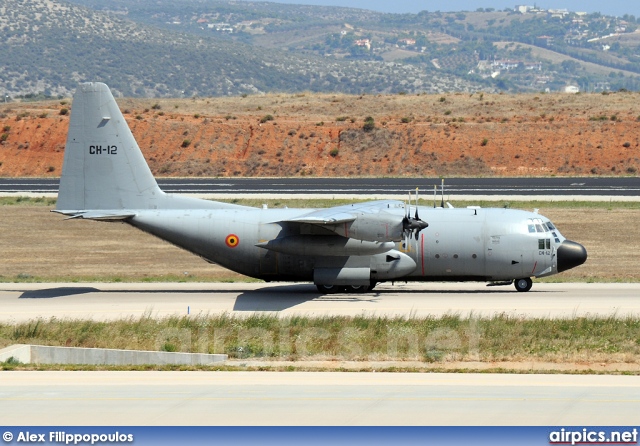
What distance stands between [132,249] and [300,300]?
70.2 ft

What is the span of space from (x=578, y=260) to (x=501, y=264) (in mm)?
3037

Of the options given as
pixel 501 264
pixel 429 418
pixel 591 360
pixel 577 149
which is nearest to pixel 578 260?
pixel 501 264

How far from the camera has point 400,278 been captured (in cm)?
3644

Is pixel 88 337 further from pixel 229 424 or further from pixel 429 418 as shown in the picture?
pixel 429 418

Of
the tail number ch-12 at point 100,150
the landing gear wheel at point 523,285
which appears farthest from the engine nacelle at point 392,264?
the tail number ch-12 at point 100,150

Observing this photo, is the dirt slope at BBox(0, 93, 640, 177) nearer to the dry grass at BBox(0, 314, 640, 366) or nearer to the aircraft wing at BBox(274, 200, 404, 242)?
the aircraft wing at BBox(274, 200, 404, 242)

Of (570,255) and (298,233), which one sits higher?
(298,233)

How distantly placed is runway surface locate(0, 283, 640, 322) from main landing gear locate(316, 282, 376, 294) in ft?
0.97

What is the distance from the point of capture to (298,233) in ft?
117

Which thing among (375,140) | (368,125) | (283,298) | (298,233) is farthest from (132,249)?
(368,125)

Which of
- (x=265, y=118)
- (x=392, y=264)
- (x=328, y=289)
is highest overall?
(x=265, y=118)

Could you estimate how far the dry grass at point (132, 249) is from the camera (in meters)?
45.5

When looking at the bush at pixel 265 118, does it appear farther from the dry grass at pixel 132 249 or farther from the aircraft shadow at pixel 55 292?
the aircraft shadow at pixel 55 292

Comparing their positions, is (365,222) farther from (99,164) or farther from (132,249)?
(132,249)
